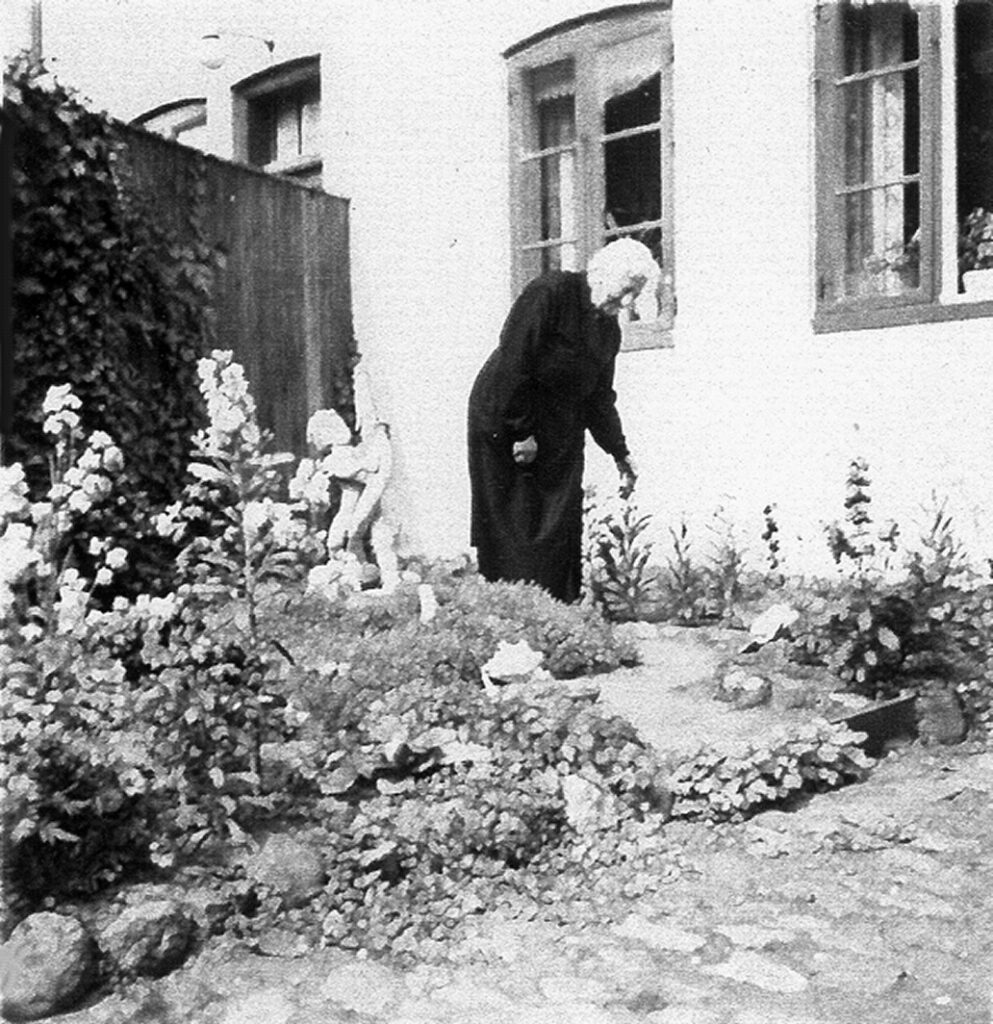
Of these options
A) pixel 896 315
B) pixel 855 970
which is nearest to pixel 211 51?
pixel 896 315

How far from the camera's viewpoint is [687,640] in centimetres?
571

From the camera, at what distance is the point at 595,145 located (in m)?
6.76

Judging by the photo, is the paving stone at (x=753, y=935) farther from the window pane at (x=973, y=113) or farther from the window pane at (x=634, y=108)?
the window pane at (x=634, y=108)

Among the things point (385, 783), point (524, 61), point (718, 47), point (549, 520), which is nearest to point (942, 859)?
point (385, 783)

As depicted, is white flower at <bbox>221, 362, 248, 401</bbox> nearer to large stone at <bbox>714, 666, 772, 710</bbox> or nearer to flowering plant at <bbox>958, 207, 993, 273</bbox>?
large stone at <bbox>714, 666, 772, 710</bbox>

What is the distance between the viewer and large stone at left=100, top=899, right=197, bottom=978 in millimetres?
2598

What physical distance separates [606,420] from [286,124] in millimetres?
3076

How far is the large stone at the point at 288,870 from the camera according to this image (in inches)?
114

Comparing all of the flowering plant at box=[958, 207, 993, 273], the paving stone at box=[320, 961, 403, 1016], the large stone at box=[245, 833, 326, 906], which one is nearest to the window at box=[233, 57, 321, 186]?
the flowering plant at box=[958, 207, 993, 273]

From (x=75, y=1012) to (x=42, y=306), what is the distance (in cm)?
331

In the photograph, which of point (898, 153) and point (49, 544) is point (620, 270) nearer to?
point (898, 153)

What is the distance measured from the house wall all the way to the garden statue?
1.08 feet

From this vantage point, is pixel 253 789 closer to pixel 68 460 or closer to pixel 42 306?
pixel 68 460

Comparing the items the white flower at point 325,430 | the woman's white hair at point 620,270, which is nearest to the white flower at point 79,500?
the white flower at point 325,430
